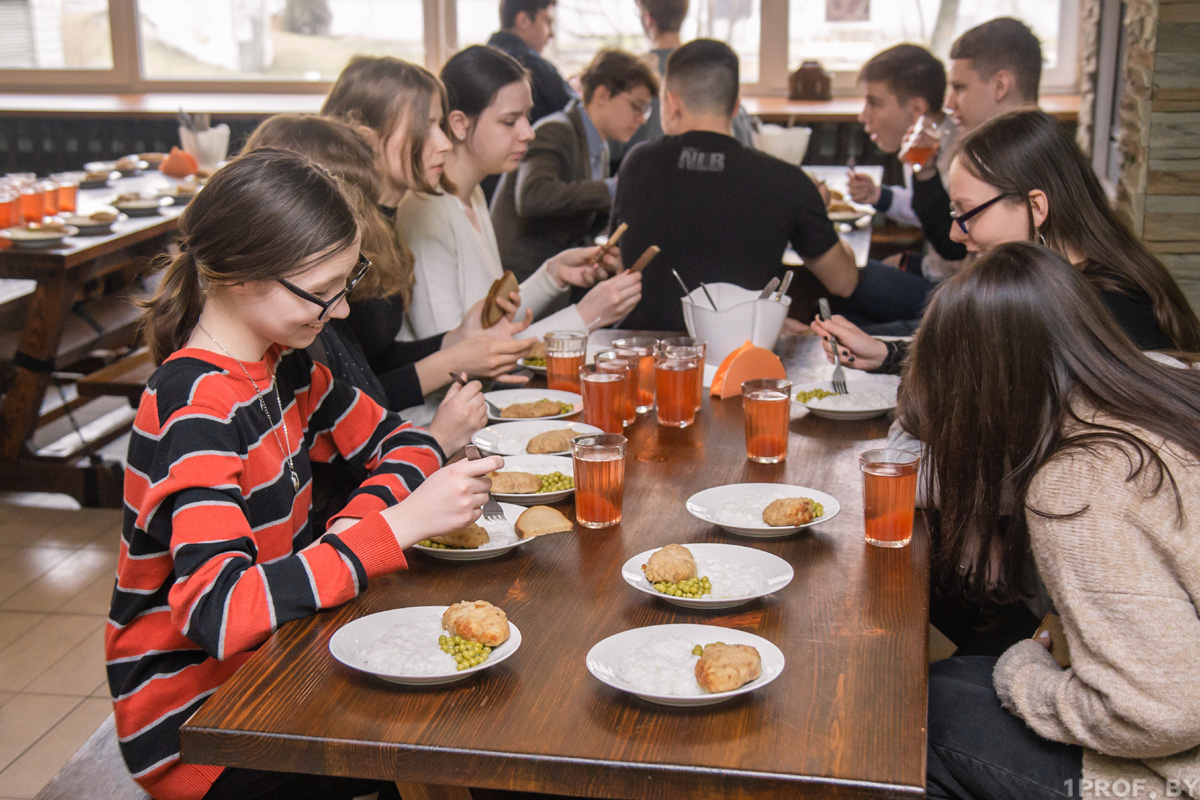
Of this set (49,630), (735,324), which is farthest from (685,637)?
(49,630)

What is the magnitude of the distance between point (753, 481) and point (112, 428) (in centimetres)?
339

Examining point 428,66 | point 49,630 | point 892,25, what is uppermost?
point 892,25

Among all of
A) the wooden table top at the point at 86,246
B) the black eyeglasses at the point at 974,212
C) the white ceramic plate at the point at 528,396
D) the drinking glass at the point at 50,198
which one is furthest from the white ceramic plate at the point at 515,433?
the drinking glass at the point at 50,198

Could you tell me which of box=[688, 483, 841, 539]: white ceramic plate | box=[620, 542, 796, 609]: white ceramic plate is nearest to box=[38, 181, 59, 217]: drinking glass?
box=[688, 483, 841, 539]: white ceramic plate

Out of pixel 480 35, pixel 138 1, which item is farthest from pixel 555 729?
pixel 138 1

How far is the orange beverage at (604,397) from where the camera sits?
1.84 metres

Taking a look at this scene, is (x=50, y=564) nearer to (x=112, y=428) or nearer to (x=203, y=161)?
(x=112, y=428)

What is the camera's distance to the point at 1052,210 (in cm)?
197

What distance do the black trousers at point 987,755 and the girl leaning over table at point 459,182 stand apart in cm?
124

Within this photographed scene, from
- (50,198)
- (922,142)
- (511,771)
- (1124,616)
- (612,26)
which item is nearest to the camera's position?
(511,771)

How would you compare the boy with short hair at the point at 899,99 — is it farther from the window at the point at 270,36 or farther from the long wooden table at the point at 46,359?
the window at the point at 270,36

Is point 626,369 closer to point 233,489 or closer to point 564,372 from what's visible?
point 564,372

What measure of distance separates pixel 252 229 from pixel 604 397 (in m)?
0.67

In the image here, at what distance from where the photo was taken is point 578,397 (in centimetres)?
207
